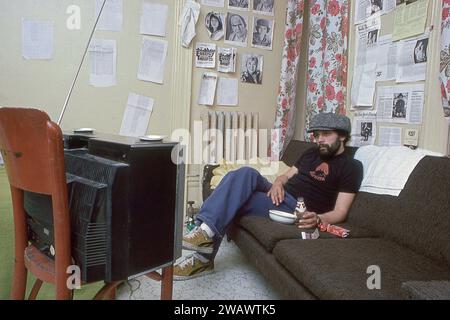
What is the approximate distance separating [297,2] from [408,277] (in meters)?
2.40

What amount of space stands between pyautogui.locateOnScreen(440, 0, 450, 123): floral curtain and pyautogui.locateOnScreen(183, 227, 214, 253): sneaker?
1262mm

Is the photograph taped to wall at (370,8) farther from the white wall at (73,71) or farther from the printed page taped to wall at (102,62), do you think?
the printed page taped to wall at (102,62)

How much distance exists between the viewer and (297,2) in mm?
2791

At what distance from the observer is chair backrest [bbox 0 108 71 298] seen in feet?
2.60

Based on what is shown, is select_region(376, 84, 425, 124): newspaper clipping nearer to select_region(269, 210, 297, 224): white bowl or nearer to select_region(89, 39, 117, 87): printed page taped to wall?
select_region(269, 210, 297, 224): white bowl

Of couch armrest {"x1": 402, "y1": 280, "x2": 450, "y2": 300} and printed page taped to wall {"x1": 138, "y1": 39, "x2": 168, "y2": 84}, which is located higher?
printed page taped to wall {"x1": 138, "y1": 39, "x2": 168, "y2": 84}

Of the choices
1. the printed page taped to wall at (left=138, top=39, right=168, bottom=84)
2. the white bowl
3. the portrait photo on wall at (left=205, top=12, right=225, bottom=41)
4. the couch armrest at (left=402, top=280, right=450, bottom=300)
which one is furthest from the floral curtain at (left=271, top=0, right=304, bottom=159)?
the couch armrest at (left=402, top=280, right=450, bottom=300)

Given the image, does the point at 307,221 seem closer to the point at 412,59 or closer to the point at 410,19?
the point at 412,59

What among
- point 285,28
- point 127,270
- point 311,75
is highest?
point 285,28

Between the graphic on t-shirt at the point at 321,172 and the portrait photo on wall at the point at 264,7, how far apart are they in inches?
68.2

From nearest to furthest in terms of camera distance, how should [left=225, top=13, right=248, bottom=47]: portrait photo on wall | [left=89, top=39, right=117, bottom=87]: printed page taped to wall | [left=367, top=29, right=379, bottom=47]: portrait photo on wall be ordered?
[left=367, top=29, right=379, bottom=47]: portrait photo on wall → [left=89, top=39, right=117, bottom=87]: printed page taped to wall → [left=225, top=13, right=248, bottom=47]: portrait photo on wall
